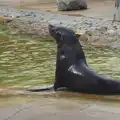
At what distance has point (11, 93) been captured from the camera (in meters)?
7.66

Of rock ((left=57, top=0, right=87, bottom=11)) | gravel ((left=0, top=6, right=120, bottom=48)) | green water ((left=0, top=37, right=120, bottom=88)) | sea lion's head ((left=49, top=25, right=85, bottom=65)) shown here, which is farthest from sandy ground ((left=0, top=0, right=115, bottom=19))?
sea lion's head ((left=49, top=25, right=85, bottom=65))

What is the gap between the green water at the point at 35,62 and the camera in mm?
9273

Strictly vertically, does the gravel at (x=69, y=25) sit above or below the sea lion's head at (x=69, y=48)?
below

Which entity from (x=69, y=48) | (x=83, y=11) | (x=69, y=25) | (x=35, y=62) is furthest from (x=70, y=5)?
(x=69, y=48)

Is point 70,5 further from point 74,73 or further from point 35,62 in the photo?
point 74,73

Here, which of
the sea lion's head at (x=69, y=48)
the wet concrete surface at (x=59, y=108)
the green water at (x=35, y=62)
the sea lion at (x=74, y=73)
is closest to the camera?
the wet concrete surface at (x=59, y=108)

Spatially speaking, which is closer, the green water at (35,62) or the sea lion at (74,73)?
the sea lion at (74,73)

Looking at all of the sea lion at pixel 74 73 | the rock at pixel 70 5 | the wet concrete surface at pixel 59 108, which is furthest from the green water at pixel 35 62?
the rock at pixel 70 5

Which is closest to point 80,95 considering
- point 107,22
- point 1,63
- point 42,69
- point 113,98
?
point 113,98

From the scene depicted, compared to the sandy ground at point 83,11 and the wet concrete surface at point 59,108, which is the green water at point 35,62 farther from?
the sandy ground at point 83,11

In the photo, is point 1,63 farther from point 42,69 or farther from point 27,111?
point 27,111

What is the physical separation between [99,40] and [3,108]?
8.01 metres

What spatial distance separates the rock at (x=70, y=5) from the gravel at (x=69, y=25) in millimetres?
1600

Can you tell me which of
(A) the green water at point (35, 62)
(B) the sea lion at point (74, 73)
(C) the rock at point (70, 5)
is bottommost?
(A) the green water at point (35, 62)
